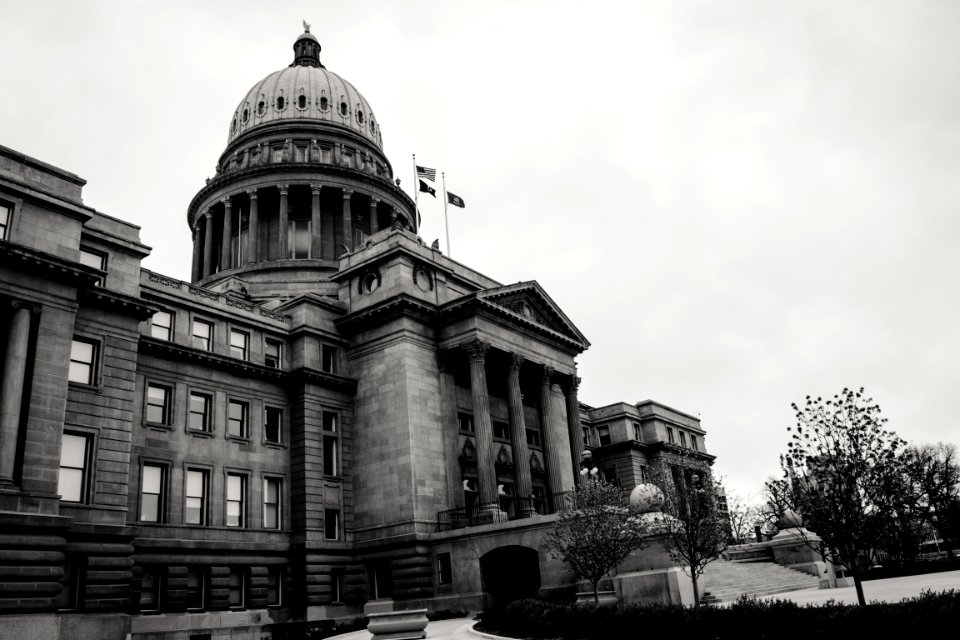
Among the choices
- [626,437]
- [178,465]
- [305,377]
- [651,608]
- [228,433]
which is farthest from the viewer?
[626,437]

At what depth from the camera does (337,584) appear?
143 feet

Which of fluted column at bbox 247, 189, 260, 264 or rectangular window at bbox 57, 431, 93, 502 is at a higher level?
fluted column at bbox 247, 189, 260, 264

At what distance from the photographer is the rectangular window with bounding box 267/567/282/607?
135ft

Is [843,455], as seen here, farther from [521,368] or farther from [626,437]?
[626,437]

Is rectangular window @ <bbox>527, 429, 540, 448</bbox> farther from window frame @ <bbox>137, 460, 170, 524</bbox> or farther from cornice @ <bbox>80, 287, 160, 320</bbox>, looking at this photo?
cornice @ <bbox>80, 287, 160, 320</bbox>

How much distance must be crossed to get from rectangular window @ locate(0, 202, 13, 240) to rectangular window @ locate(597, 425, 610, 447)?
60.6 m

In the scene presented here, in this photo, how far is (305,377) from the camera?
45.8 metres

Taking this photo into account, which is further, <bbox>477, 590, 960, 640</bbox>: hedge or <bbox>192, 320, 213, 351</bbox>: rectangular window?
<bbox>192, 320, 213, 351</bbox>: rectangular window

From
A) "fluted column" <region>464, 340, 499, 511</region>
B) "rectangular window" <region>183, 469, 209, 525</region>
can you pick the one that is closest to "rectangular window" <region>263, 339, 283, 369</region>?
"rectangular window" <region>183, 469, 209, 525</region>

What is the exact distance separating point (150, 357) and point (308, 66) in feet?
187

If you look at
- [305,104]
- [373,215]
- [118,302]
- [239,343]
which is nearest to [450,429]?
[239,343]

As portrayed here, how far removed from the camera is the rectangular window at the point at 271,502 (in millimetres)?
42969

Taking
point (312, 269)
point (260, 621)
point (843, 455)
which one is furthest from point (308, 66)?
point (843, 455)

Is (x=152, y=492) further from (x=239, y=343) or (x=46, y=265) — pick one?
(x=46, y=265)
